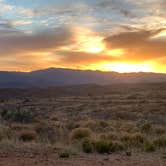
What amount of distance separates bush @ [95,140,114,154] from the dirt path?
4.67 ft

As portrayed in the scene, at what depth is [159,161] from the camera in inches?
636

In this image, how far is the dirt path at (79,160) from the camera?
595 inches

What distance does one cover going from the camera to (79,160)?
1609 cm

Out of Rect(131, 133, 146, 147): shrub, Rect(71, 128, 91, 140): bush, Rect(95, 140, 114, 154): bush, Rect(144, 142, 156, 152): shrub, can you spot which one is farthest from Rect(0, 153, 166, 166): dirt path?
Rect(71, 128, 91, 140): bush

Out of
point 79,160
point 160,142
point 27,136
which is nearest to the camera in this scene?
point 79,160

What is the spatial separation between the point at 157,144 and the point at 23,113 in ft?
70.8

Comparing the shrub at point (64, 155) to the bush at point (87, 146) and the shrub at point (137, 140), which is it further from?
the shrub at point (137, 140)

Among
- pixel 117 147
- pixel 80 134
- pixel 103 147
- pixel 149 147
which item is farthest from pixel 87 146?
pixel 80 134

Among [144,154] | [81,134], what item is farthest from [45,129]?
[144,154]

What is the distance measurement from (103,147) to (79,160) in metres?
3.46

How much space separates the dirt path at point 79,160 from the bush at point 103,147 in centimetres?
142

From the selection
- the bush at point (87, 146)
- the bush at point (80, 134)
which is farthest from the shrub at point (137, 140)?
the bush at point (80, 134)

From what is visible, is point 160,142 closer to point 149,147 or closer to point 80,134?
point 149,147

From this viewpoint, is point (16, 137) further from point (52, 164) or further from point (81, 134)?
point (52, 164)
